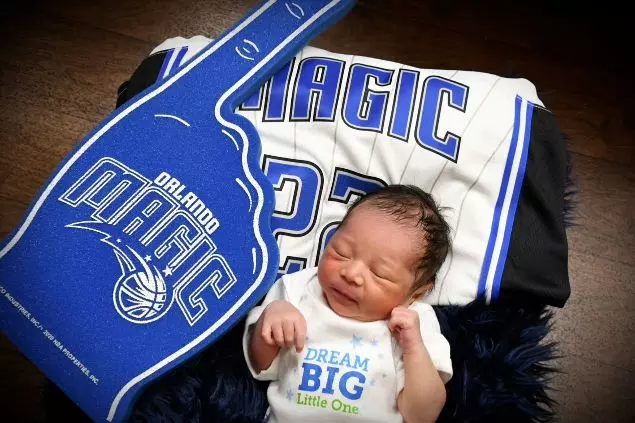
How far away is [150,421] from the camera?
2.64ft

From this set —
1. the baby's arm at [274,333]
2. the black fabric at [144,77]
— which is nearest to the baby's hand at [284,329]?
the baby's arm at [274,333]

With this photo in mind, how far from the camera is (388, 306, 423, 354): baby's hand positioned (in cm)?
81

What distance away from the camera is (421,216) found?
0.84 m

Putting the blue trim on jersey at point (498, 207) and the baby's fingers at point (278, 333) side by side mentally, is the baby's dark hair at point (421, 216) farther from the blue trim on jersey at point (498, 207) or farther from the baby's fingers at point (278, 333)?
the baby's fingers at point (278, 333)

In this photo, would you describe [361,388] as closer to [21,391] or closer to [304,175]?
[304,175]

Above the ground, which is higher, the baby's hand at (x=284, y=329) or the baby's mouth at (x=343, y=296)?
the baby's mouth at (x=343, y=296)

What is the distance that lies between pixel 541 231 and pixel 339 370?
364 mm

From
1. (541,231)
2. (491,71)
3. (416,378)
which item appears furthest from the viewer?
(491,71)

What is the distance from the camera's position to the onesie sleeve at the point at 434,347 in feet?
2.69

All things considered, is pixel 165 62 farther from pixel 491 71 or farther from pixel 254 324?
pixel 491 71

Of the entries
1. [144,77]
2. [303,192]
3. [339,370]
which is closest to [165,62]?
[144,77]

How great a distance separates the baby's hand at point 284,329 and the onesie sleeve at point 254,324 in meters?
0.04

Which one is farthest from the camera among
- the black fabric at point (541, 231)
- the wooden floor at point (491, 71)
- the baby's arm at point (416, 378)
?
the wooden floor at point (491, 71)

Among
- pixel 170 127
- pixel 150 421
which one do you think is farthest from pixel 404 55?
pixel 150 421
